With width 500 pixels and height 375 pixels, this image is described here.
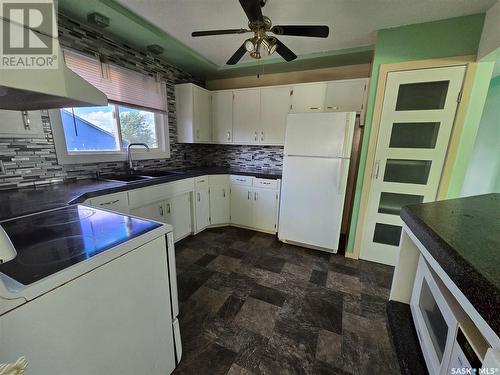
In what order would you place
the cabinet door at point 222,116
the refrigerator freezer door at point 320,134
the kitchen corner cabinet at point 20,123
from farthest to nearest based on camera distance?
the cabinet door at point 222,116 → the refrigerator freezer door at point 320,134 → the kitchen corner cabinet at point 20,123

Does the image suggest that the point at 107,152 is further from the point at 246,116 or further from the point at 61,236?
the point at 246,116

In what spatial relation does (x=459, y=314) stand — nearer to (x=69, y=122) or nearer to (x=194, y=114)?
(x=69, y=122)

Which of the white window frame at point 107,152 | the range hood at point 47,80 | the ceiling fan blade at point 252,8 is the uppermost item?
the ceiling fan blade at point 252,8

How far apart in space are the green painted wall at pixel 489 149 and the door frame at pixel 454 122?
1.64 m

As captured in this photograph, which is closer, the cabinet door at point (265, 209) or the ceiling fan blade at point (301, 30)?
the ceiling fan blade at point (301, 30)

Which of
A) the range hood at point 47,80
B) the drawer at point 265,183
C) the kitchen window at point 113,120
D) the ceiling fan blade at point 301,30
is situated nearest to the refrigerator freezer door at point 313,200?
the drawer at point 265,183

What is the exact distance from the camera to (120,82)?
215 cm

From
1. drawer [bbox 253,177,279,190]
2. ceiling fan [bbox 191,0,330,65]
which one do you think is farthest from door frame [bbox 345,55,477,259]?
drawer [bbox 253,177,279,190]

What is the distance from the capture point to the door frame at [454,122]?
5.49ft

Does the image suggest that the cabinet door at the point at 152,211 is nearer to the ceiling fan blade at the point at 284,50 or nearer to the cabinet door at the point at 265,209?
A: the cabinet door at the point at 265,209

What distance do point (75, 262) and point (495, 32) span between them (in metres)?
2.85

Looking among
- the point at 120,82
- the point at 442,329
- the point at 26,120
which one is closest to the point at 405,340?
the point at 442,329

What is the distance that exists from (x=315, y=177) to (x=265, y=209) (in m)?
0.85

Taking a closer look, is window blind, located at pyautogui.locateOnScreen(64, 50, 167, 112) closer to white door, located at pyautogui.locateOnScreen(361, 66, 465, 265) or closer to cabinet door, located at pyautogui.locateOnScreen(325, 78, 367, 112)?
cabinet door, located at pyautogui.locateOnScreen(325, 78, 367, 112)
